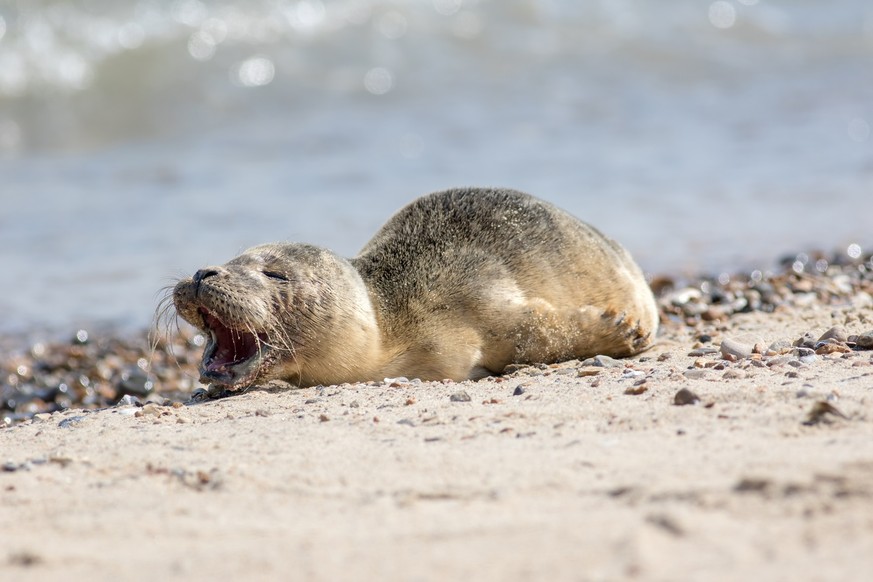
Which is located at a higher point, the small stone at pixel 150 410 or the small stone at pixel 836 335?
the small stone at pixel 150 410

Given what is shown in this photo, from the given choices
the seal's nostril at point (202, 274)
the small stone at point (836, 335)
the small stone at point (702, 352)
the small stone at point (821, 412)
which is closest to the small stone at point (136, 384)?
the seal's nostril at point (202, 274)

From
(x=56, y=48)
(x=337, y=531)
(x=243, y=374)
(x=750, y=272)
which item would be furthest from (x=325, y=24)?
(x=337, y=531)

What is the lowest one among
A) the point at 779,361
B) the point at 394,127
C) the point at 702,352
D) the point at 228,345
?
the point at 702,352

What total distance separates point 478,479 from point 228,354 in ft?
6.90

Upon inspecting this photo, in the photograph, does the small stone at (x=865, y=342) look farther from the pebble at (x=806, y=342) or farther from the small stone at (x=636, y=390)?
the small stone at (x=636, y=390)

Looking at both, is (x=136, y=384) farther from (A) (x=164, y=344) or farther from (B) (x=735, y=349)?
(B) (x=735, y=349)

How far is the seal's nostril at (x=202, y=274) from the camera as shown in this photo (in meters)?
4.86

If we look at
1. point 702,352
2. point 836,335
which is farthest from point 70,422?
point 836,335

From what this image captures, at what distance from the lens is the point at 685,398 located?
3.89m

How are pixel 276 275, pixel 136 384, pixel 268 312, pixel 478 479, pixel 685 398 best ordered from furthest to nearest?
1. pixel 136 384
2. pixel 276 275
3. pixel 268 312
4. pixel 685 398
5. pixel 478 479

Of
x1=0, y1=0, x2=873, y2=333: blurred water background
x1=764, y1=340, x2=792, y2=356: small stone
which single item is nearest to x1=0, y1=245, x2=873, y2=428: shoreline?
x1=0, y1=0, x2=873, y2=333: blurred water background

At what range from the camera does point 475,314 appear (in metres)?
5.23

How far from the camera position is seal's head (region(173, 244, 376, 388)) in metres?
4.87

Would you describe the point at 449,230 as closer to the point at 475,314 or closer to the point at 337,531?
the point at 475,314
